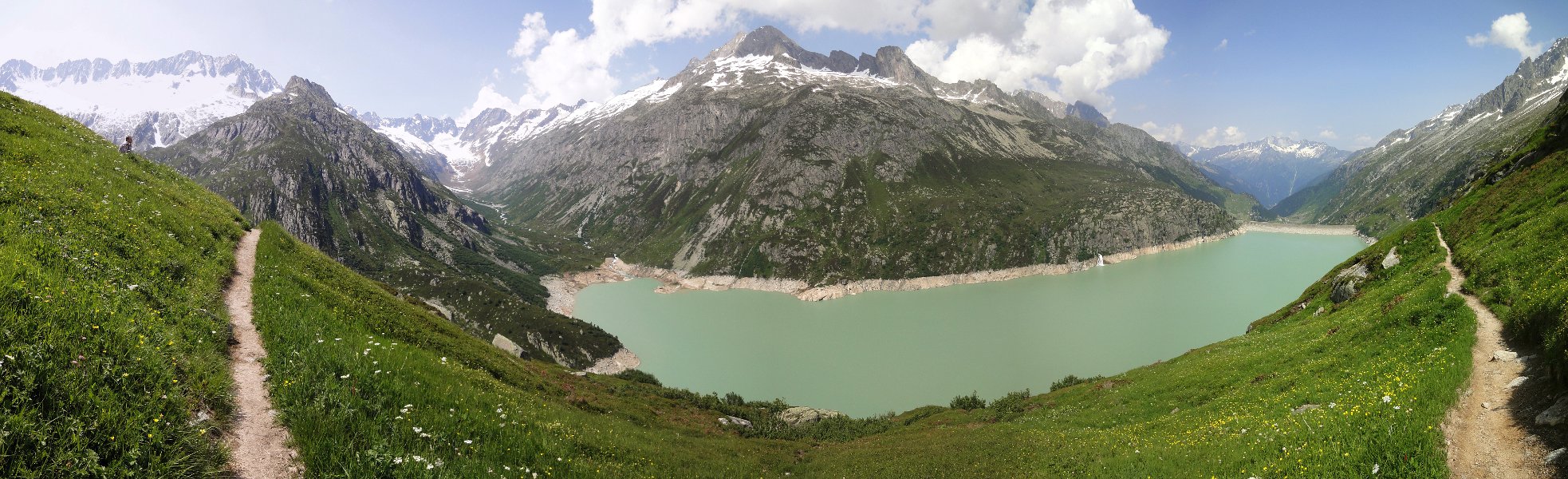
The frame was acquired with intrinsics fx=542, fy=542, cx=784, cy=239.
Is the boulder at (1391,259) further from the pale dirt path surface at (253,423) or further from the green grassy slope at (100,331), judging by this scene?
the green grassy slope at (100,331)

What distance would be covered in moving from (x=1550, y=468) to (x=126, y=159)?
44737 mm

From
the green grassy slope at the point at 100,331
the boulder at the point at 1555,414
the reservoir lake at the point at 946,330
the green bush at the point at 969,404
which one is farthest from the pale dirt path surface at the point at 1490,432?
the reservoir lake at the point at 946,330

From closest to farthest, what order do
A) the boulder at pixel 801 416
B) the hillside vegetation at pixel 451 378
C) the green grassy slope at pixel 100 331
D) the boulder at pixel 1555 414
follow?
the green grassy slope at pixel 100 331 < the hillside vegetation at pixel 451 378 < the boulder at pixel 1555 414 < the boulder at pixel 801 416

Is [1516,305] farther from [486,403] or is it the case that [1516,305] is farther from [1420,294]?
[486,403]

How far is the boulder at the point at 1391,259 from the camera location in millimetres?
31891

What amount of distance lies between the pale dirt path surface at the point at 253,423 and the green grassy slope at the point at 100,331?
0.33 m

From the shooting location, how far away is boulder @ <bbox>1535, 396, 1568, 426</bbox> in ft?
33.2

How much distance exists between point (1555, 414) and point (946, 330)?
109238 mm

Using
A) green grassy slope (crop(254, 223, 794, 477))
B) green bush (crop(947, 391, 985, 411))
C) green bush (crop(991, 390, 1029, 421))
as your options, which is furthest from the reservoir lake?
green grassy slope (crop(254, 223, 794, 477))

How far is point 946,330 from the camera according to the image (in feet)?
382

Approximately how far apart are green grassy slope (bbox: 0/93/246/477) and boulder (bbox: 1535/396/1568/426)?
72.0ft

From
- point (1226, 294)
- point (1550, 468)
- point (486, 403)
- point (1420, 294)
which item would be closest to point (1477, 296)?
point (1420, 294)

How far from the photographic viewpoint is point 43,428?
5.71 metres

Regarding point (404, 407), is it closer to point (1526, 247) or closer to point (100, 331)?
point (100, 331)
